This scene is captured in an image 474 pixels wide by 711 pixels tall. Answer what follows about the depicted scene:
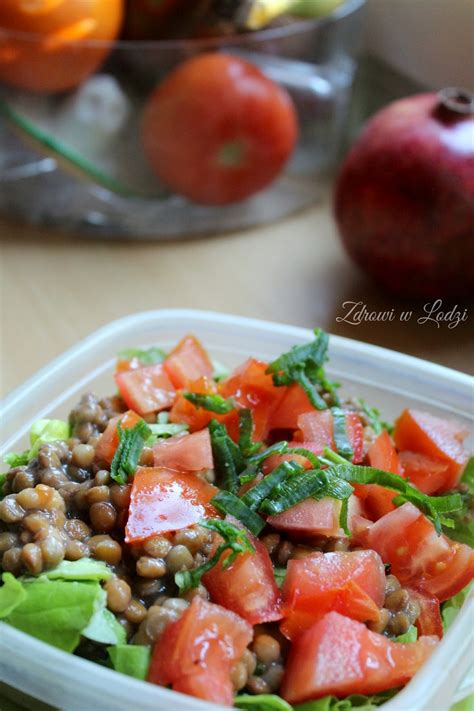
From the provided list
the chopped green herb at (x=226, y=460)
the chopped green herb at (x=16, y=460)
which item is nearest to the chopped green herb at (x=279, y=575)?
the chopped green herb at (x=226, y=460)

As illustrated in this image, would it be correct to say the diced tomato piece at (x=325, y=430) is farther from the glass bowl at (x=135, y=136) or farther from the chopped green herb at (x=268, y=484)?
the glass bowl at (x=135, y=136)

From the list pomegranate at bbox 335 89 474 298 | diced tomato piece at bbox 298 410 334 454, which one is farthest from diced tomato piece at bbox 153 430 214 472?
pomegranate at bbox 335 89 474 298

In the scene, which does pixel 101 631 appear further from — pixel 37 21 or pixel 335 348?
pixel 37 21

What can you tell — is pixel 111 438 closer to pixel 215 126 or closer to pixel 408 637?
pixel 408 637

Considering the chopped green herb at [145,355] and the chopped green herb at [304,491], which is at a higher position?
the chopped green herb at [304,491]

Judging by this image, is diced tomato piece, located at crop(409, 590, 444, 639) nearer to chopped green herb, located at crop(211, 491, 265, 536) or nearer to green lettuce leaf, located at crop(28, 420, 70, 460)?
chopped green herb, located at crop(211, 491, 265, 536)
